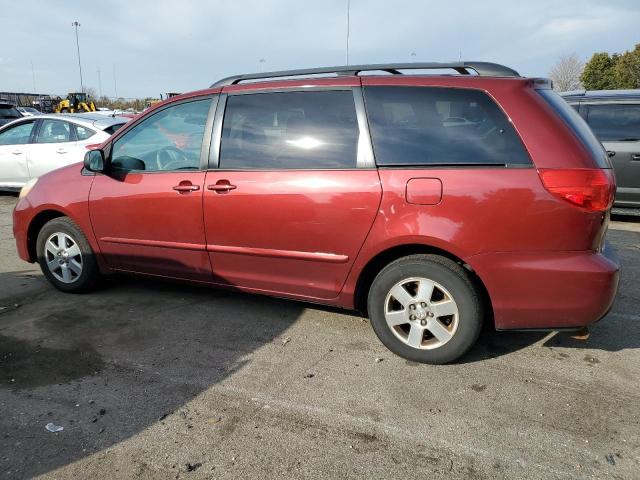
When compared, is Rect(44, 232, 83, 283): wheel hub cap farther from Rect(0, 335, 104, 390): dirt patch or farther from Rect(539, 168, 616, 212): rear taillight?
Rect(539, 168, 616, 212): rear taillight

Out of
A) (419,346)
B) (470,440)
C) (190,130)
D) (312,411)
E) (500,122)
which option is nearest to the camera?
(470,440)

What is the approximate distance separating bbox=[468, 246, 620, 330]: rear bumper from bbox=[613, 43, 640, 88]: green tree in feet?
118

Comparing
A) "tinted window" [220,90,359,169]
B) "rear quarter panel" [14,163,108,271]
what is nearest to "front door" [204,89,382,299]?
"tinted window" [220,90,359,169]

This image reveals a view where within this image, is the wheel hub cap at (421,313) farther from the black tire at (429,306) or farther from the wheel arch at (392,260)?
the wheel arch at (392,260)

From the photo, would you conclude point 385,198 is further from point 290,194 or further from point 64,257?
point 64,257

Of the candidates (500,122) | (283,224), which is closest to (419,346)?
(283,224)

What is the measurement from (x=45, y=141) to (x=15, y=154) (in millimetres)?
706

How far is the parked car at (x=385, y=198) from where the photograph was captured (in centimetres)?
276

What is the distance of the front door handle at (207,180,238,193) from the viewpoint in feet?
11.4

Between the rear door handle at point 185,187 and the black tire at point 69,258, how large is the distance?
46.3 inches

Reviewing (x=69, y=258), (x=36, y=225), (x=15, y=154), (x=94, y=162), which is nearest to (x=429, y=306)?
(x=94, y=162)

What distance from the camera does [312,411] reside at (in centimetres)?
265

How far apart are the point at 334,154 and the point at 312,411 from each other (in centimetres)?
160

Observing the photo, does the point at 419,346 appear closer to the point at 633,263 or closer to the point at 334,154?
the point at 334,154
